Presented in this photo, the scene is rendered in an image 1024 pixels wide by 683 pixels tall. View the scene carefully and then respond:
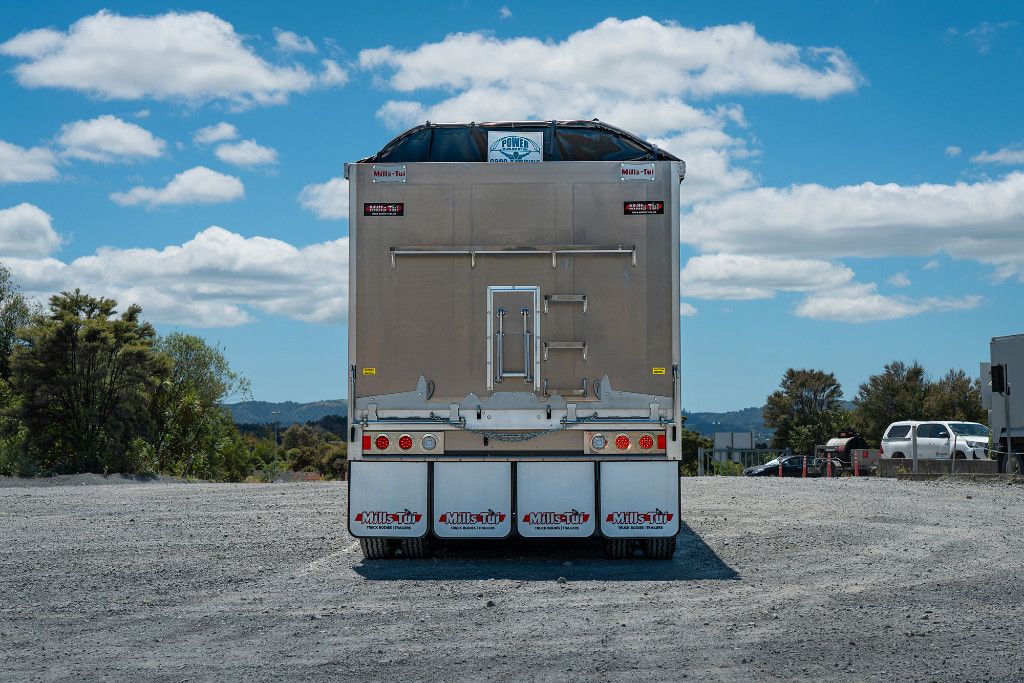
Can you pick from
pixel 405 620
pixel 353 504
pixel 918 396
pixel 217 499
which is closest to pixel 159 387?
pixel 217 499

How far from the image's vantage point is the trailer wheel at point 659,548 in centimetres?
1120

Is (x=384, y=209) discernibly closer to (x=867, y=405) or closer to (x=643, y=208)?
(x=643, y=208)

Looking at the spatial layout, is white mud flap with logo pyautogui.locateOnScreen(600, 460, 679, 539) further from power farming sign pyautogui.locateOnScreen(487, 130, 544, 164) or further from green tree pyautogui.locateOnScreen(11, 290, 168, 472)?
green tree pyautogui.locateOnScreen(11, 290, 168, 472)

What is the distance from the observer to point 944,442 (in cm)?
3406

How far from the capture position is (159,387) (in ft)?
129

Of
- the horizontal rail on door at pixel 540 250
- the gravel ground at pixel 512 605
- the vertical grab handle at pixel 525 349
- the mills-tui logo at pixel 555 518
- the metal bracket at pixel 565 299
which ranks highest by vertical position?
the horizontal rail on door at pixel 540 250

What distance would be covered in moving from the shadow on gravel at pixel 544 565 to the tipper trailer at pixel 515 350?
0.31 metres

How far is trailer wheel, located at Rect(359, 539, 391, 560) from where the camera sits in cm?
1141

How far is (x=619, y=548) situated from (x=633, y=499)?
0.74 m

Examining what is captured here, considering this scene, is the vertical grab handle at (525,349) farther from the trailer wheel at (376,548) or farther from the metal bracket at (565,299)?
the trailer wheel at (376,548)

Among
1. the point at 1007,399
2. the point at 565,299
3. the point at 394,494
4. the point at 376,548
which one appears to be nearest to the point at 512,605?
the point at 394,494

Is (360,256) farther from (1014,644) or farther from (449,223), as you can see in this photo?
(1014,644)

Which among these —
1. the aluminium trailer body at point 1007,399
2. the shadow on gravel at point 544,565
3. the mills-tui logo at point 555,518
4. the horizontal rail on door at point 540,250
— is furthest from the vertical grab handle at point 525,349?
the aluminium trailer body at point 1007,399

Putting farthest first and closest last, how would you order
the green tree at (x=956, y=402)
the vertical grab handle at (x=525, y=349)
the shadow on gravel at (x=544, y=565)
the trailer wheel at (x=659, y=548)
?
the green tree at (x=956, y=402) → the trailer wheel at (x=659, y=548) → the vertical grab handle at (x=525, y=349) → the shadow on gravel at (x=544, y=565)
